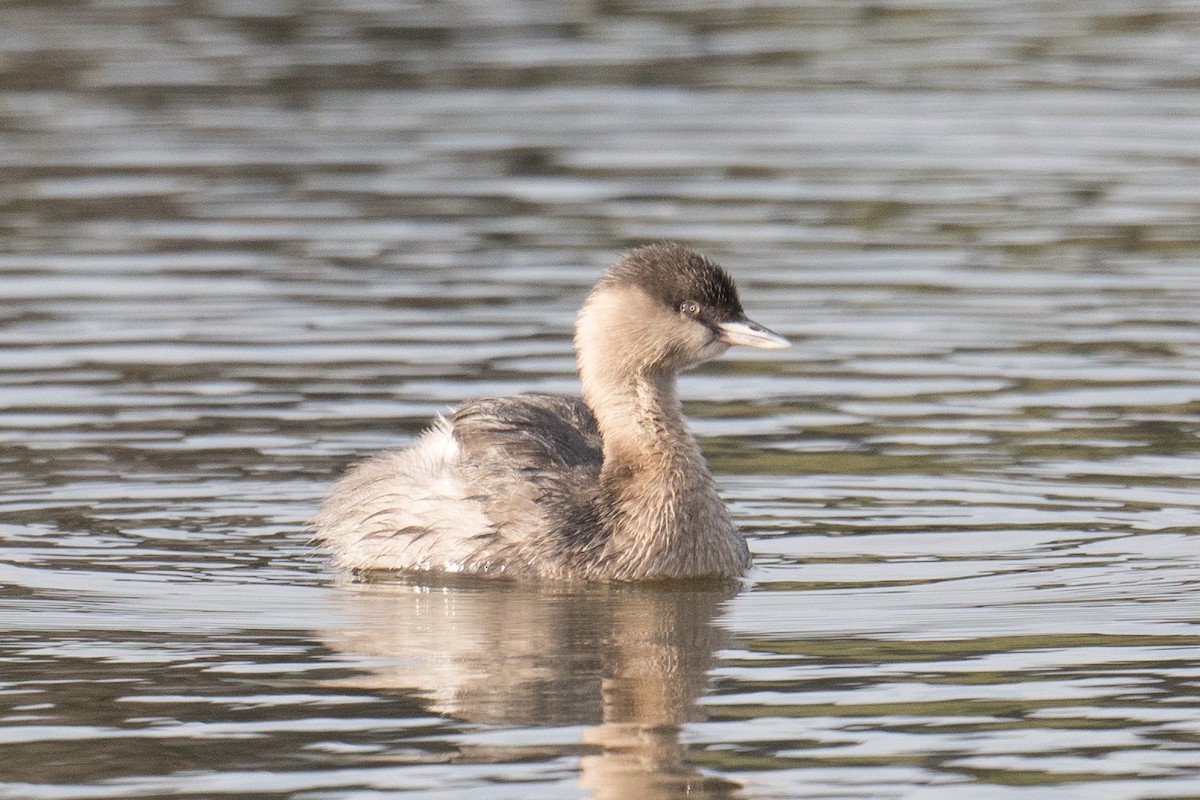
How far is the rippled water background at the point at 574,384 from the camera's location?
25.8 feet

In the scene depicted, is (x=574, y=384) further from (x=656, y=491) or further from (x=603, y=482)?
(x=656, y=491)

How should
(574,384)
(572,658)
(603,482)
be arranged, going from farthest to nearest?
(574,384) < (603,482) < (572,658)

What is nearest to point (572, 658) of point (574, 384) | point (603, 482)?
point (603, 482)

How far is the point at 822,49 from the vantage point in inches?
963

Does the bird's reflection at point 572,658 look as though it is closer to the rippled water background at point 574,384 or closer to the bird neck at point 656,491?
the rippled water background at point 574,384

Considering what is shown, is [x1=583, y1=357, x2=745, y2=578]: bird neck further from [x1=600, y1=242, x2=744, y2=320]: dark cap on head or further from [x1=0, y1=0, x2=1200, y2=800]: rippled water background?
[x1=600, y1=242, x2=744, y2=320]: dark cap on head

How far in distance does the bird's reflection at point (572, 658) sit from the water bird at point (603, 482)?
0.50 ft

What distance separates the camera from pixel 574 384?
1354cm

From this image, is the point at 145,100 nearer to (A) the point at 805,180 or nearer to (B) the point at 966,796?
(A) the point at 805,180

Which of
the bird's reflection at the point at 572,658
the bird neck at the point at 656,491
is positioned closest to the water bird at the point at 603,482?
the bird neck at the point at 656,491

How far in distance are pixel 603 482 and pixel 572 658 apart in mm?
1923

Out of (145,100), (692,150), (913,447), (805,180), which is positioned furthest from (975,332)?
(145,100)

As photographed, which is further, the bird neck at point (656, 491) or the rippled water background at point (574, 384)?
the bird neck at point (656, 491)

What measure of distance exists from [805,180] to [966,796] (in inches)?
470
